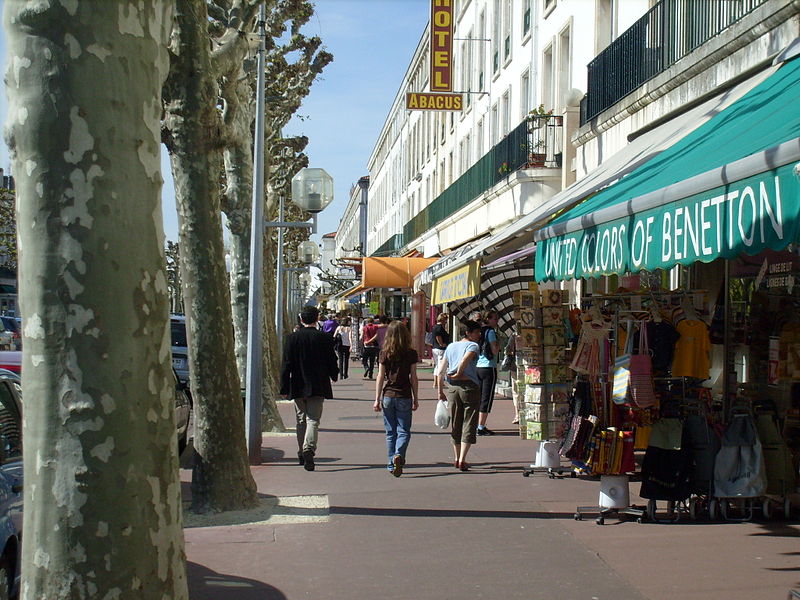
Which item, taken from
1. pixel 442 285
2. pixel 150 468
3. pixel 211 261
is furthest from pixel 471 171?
pixel 150 468

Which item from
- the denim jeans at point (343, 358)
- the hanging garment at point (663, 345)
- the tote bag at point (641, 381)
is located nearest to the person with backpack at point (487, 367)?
the hanging garment at point (663, 345)

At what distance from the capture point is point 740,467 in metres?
8.09

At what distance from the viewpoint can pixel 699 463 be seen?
27.0 ft

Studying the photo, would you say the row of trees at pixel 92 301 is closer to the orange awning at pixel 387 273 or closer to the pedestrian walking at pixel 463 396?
the pedestrian walking at pixel 463 396

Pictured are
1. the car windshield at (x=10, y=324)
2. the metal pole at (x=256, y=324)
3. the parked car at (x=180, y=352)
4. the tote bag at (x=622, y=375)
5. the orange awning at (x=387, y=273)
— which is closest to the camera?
the tote bag at (x=622, y=375)

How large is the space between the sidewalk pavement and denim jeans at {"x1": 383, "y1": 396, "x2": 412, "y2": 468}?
1.25ft

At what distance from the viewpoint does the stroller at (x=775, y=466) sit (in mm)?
8203

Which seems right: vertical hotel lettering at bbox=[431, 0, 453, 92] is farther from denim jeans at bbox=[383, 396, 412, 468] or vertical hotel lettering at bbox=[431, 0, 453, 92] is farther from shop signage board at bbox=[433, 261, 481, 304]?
denim jeans at bbox=[383, 396, 412, 468]

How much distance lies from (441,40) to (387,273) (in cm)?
707

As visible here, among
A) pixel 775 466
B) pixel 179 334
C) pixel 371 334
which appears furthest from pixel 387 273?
pixel 775 466

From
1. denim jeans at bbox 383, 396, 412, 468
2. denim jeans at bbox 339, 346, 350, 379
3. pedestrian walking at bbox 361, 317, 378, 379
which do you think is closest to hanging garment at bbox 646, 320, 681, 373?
denim jeans at bbox 383, 396, 412, 468

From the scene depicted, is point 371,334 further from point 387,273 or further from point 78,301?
point 78,301

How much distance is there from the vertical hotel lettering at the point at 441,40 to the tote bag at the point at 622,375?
21585 millimetres

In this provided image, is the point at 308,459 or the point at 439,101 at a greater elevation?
the point at 439,101
